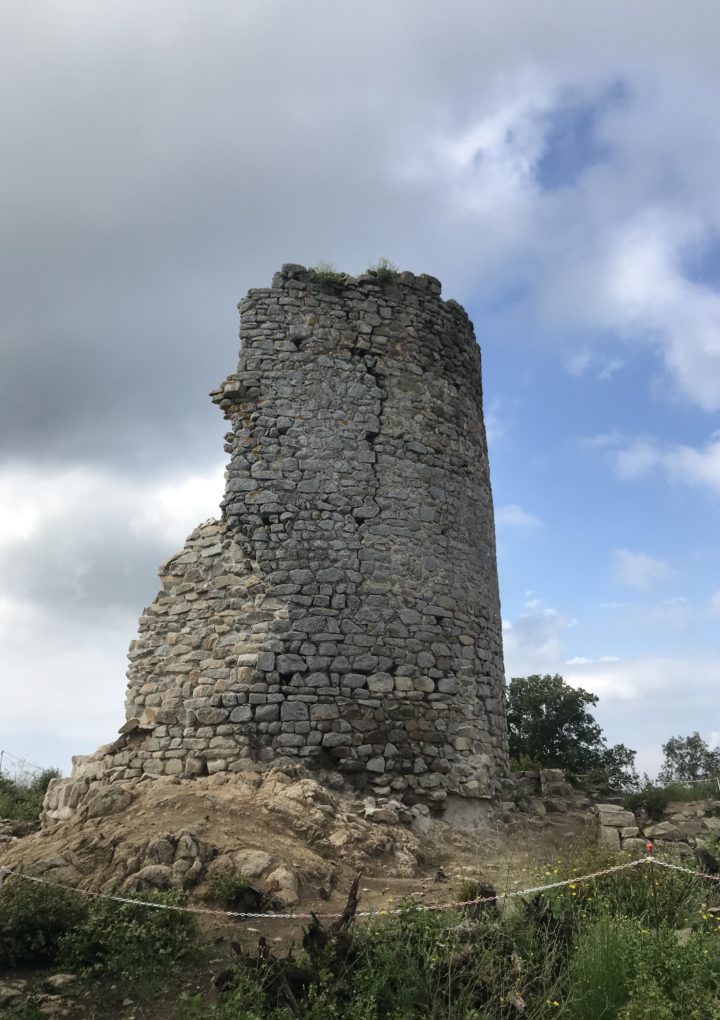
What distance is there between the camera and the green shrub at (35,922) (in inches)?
209

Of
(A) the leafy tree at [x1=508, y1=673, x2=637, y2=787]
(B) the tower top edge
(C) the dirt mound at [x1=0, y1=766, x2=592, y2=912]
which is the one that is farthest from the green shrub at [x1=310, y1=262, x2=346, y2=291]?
(A) the leafy tree at [x1=508, y1=673, x2=637, y2=787]

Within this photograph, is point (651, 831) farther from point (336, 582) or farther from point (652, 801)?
point (336, 582)

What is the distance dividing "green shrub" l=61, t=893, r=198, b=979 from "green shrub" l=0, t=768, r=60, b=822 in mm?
5923

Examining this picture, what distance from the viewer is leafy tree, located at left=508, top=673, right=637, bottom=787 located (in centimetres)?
1941

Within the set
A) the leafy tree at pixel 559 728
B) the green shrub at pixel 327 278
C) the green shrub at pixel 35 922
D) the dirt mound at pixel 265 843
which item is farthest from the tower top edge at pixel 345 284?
the leafy tree at pixel 559 728

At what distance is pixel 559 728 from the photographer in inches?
785

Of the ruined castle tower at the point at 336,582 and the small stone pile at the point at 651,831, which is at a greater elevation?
the ruined castle tower at the point at 336,582

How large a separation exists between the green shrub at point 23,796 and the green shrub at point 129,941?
19.4 ft

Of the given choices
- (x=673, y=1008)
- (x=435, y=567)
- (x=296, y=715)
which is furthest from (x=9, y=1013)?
(x=435, y=567)

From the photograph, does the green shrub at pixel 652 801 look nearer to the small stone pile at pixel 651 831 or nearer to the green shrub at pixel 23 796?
the small stone pile at pixel 651 831

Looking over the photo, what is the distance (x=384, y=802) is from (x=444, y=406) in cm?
495

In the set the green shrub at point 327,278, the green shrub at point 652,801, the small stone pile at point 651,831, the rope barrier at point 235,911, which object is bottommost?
the rope barrier at point 235,911

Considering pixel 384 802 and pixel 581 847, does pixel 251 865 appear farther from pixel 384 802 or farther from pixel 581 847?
pixel 581 847

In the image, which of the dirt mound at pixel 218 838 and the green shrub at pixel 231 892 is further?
the dirt mound at pixel 218 838
